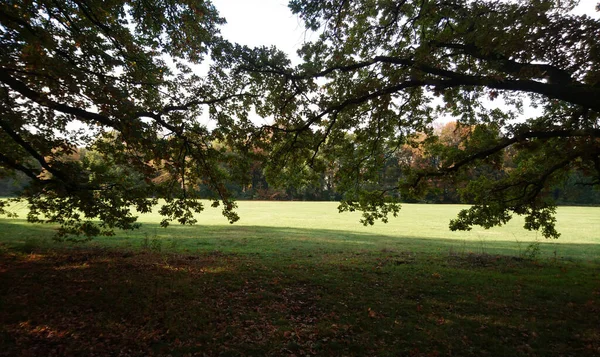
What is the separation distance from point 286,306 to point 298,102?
6.05 m

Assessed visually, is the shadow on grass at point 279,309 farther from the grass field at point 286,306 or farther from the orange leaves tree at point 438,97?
the orange leaves tree at point 438,97

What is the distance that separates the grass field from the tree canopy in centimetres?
165

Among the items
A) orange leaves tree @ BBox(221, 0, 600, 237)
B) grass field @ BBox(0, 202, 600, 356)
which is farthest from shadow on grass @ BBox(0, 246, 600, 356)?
orange leaves tree @ BBox(221, 0, 600, 237)

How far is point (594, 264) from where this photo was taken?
1256 cm

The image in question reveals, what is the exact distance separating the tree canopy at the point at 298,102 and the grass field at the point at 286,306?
65.2 inches

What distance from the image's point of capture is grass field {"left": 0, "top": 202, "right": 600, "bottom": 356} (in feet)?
18.2

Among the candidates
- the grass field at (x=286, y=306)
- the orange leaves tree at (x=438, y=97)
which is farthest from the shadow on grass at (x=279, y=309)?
the orange leaves tree at (x=438, y=97)

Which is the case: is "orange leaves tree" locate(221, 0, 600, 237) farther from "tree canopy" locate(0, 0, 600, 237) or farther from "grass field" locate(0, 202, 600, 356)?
"grass field" locate(0, 202, 600, 356)

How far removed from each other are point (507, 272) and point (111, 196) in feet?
40.0

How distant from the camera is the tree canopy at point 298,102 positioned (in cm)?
686

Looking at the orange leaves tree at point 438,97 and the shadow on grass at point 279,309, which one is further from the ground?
the orange leaves tree at point 438,97

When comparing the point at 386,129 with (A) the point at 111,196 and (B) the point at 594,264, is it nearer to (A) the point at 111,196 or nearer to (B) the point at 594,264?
(A) the point at 111,196

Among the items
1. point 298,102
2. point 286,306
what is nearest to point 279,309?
point 286,306

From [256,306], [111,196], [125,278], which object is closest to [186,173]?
[111,196]
